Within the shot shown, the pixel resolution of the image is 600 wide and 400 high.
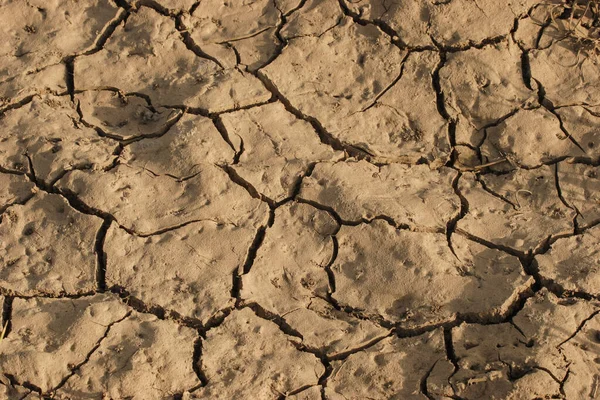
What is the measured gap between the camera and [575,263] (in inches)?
A: 119

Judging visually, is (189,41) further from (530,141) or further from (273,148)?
(530,141)

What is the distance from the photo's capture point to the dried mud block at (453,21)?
3623 millimetres

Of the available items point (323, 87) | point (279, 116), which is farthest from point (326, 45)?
point (279, 116)

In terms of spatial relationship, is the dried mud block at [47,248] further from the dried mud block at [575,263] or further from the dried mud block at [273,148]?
the dried mud block at [575,263]

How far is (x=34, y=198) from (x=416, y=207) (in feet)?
6.54

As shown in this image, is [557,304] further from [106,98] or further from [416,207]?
[106,98]

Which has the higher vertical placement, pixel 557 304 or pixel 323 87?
pixel 323 87

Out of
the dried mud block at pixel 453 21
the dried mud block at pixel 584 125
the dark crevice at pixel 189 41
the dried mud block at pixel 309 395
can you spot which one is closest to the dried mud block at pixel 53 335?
the dried mud block at pixel 309 395

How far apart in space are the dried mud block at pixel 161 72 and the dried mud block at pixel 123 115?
5 centimetres

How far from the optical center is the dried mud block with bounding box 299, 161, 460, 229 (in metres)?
3.18

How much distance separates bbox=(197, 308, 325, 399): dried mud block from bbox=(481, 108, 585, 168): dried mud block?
1516 mm

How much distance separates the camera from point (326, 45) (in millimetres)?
3668

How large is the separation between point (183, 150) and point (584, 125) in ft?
7.18

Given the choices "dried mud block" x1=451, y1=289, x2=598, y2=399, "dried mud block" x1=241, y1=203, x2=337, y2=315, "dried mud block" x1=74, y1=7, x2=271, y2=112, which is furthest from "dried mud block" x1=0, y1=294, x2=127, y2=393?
"dried mud block" x1=451, y1=289, x2=598, y2=399
